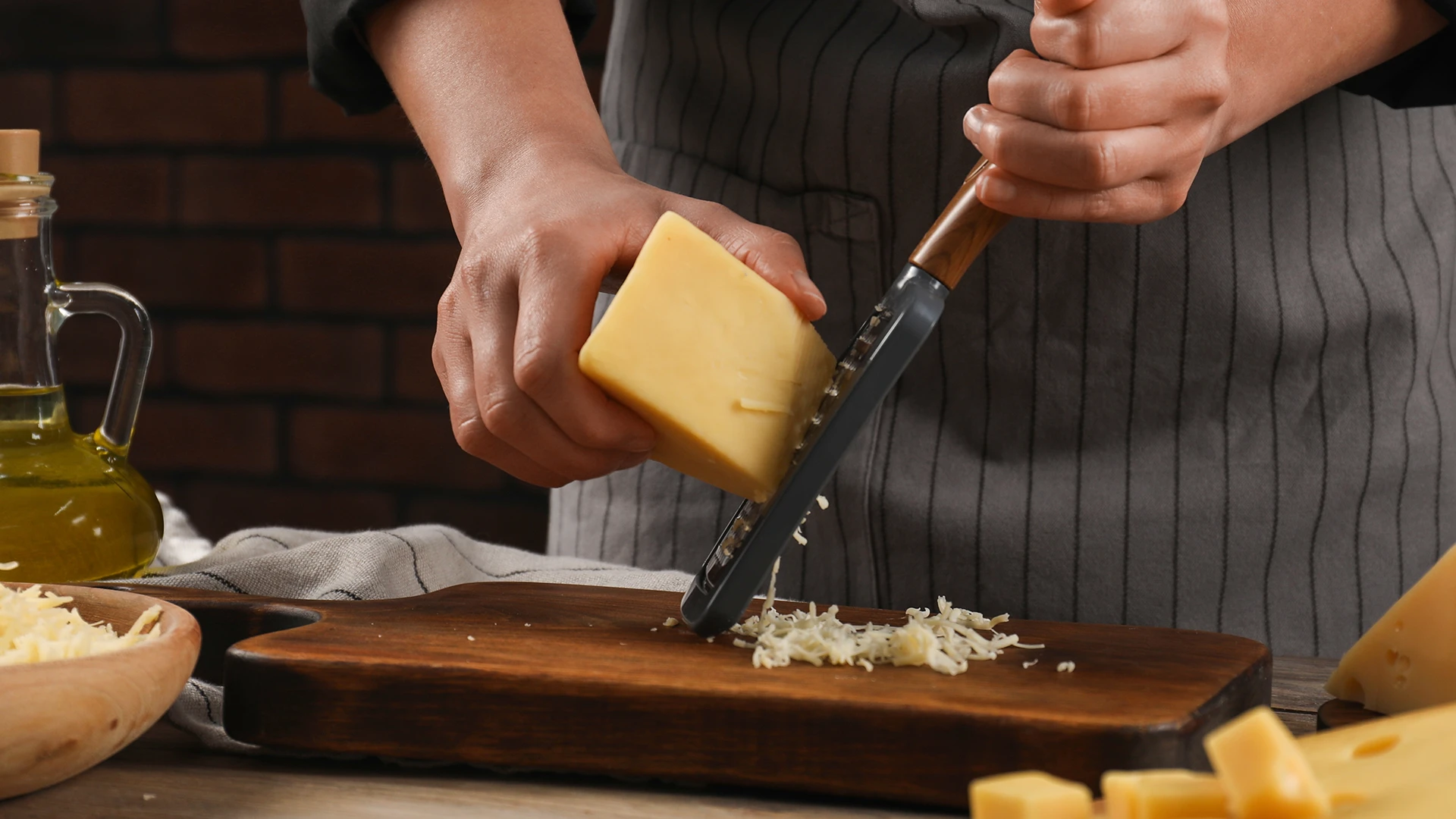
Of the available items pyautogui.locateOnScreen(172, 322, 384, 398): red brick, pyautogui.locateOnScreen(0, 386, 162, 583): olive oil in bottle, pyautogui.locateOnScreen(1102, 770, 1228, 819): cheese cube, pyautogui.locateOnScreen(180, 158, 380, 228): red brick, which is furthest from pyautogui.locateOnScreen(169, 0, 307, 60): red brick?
pyautogui.locateOnScreen(1102, 770, 1228, 819): cheese cube

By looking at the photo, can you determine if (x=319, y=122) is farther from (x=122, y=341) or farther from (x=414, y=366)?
(x=122, y=341)

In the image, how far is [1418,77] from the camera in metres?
0.89

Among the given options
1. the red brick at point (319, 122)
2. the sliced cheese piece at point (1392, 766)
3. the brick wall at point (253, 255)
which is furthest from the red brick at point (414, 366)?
the sliced cheese piece at point (1392, 766)

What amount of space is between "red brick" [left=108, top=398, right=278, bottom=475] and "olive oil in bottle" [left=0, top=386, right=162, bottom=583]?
1.46m

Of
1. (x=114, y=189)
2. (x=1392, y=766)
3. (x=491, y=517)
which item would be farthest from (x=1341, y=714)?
(x=114, y=189)

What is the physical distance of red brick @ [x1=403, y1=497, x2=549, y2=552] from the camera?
221 cm

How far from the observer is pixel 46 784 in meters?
0.56

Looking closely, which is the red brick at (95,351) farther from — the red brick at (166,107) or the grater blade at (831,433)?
the grater blade at (831,433)

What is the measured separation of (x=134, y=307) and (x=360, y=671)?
0.40 metres

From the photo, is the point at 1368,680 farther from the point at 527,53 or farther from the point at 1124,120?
the point at 527,53

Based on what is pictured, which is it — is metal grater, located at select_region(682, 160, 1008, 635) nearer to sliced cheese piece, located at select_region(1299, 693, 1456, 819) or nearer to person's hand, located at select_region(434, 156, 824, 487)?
person's hand, located at select_region(434, 156, 824, 487)

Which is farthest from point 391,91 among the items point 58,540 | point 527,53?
point 58,540

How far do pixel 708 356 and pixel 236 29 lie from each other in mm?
1849

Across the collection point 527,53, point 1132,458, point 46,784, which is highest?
point 527,53
